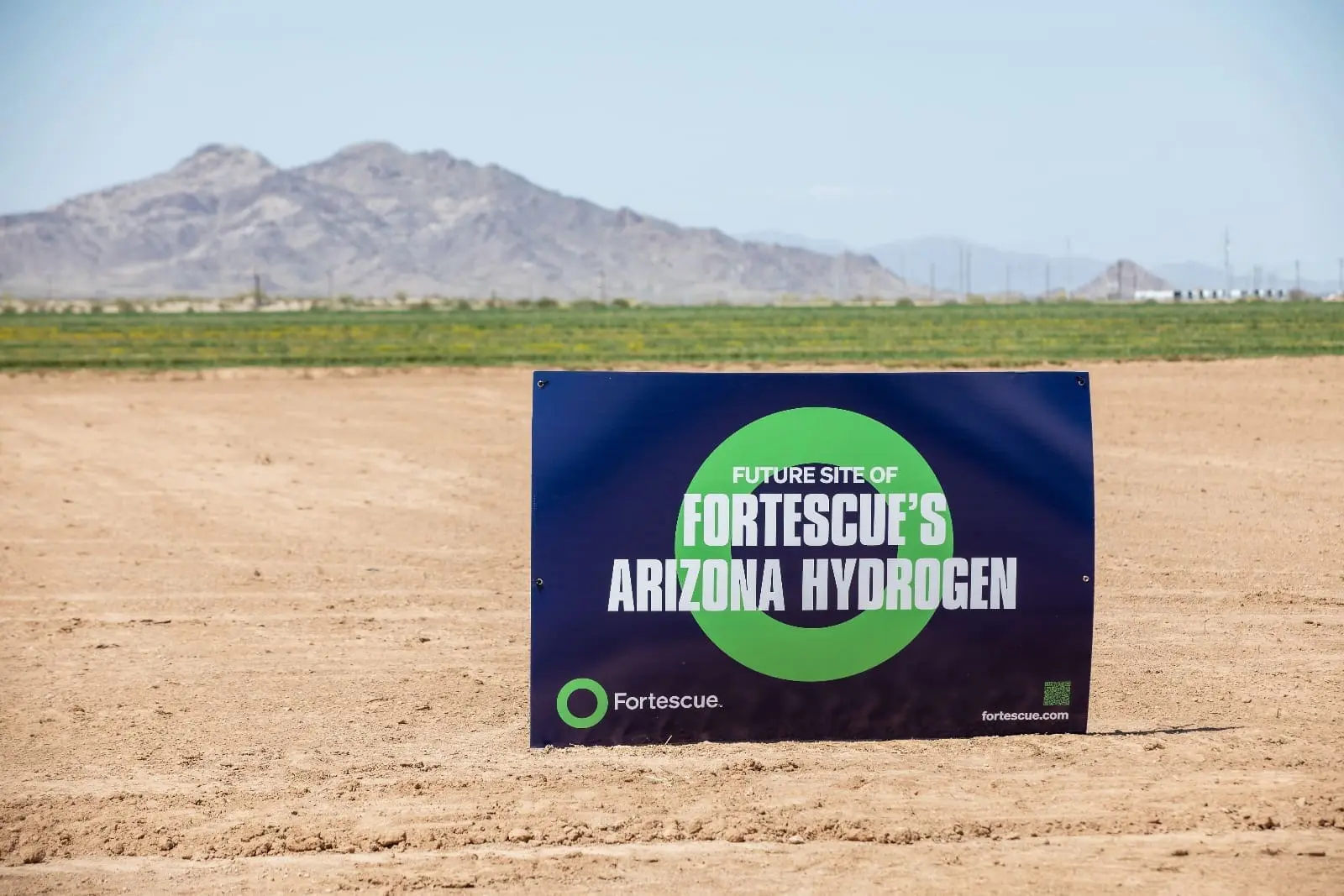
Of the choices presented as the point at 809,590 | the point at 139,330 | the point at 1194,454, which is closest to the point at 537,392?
the point at 809,590

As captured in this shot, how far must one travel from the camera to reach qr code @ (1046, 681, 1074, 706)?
705 centimetres

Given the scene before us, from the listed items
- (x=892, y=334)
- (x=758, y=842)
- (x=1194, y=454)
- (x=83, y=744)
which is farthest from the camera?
(x=892, y=334)

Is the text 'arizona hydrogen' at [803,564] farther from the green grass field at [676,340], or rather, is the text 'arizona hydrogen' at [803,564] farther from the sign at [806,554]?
the green grass field at [676,340]

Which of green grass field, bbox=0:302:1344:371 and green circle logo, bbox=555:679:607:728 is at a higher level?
green grass field, bbox=0:302:1344:371

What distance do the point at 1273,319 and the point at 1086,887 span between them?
54.6 meters

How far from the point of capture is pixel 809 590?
22.5 feet

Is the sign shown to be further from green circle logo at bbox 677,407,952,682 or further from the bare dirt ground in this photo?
the bare dirt ground

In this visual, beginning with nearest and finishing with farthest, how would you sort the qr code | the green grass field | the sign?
the sign
the qr code
the green grass field

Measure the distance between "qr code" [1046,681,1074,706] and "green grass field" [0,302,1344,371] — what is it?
2817 centimetres

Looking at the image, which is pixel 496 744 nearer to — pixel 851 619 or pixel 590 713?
pixel 590 713

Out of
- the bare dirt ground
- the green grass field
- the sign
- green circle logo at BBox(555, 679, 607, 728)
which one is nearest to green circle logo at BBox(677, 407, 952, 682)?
the sign

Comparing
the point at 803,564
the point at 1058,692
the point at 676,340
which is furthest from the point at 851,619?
the point at 676,340

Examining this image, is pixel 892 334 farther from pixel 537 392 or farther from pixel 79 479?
pixel 537 392

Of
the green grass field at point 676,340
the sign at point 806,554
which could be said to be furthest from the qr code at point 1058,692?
the green grass field at point 676,340
